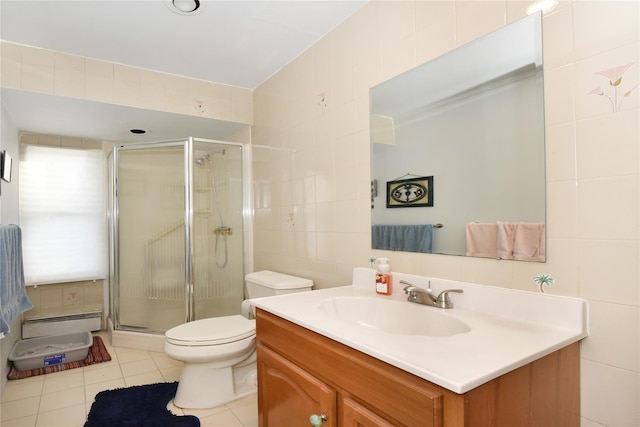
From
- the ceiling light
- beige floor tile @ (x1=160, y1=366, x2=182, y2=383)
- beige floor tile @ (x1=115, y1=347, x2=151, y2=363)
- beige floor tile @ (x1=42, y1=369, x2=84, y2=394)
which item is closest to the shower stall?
beige floor tile @ (x1=115, y1=347, x2=151, y2=363)

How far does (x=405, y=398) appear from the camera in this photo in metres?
0.81

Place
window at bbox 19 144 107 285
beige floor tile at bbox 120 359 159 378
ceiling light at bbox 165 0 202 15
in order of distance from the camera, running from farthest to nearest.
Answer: window at bbox 19 144 107 285
beige floor tile at bbox 120 359 159 378
ceiling light at bbox 165 0 202 15

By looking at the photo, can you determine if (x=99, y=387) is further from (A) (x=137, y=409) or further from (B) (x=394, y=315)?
(B) (x=394, y=315)

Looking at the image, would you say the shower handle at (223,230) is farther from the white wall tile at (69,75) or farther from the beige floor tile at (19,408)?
the beige floor tile at (19,408)

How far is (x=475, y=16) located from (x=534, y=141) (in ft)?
1.73

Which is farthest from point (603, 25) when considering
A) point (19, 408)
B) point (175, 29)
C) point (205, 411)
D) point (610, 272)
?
point (19, 408)

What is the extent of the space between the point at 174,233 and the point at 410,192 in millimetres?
2096

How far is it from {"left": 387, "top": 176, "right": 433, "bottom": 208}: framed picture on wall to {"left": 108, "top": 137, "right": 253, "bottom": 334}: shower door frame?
163cm

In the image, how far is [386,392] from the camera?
86cm

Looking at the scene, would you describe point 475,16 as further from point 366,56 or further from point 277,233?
point 277,233

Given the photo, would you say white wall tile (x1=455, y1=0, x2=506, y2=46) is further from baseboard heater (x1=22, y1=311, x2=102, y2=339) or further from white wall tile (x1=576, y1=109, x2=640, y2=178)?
baseboard heater (x1=22, y1=311, x2=102, y2=339)

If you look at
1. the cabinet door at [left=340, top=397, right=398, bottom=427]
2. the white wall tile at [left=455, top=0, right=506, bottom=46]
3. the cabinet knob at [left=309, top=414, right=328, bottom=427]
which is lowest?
the cabinet knob at [left=309, top=414, right=328, bottom=427]

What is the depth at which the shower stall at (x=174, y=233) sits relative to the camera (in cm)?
284

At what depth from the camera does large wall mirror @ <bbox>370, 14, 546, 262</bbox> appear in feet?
3.79
